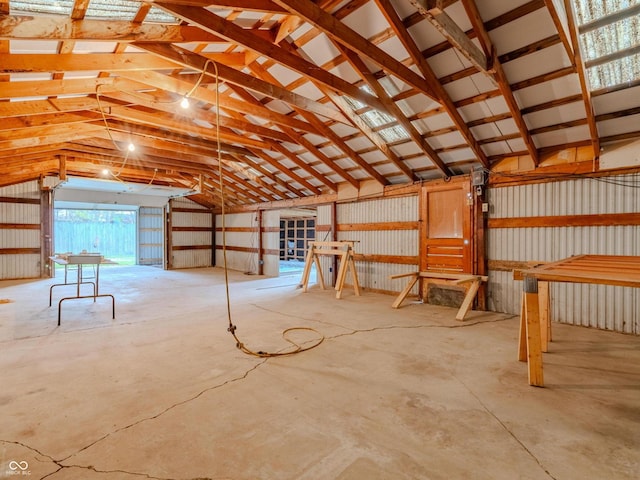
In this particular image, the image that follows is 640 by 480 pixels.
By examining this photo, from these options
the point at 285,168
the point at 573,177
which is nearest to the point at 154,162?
the point at 285,168

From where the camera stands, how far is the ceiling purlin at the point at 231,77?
123 inches

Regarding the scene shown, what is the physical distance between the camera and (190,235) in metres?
12.1

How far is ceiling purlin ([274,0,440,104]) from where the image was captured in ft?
8.63

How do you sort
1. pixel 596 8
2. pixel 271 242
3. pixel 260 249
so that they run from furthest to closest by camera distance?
1. pixel 260 249
2. pixel 271 242
3. pixel 596 8

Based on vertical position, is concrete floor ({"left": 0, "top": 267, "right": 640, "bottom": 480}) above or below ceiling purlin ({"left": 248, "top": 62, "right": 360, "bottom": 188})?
below

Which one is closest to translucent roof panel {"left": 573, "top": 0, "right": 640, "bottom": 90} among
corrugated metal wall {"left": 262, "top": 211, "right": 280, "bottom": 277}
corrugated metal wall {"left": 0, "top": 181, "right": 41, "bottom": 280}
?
corrugated metal wall {"left": 262, "top": 211, "right": 280, "bottom": 277}

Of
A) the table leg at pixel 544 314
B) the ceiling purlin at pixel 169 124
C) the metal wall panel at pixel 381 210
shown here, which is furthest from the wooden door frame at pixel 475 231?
the ceiling purlin at pixel 169 124

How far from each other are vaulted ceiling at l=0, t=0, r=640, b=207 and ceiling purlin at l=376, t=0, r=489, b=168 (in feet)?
0.07

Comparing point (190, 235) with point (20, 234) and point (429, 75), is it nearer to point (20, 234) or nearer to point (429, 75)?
point (20, 234)

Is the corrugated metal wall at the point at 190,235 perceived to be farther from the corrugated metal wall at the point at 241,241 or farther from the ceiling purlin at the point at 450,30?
the ceiling purlin at the point at 450,30

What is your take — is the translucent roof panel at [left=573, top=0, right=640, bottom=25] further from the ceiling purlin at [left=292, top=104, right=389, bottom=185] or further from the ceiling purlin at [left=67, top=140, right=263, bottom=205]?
the ceiling purlin at [left=67, top=140, right=263, bottom=205]

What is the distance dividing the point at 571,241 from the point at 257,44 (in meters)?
4.89

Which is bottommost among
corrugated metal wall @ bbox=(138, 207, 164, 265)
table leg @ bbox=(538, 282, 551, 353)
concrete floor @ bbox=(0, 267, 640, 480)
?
concrete floor @ bbox=(0, 267, 640, 480)

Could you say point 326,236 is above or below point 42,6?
below
